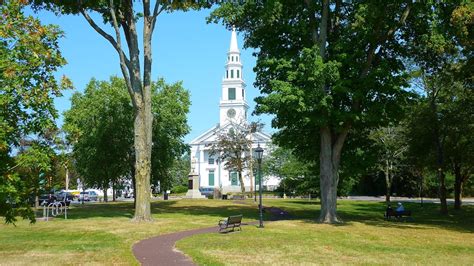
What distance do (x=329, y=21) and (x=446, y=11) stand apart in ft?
20.4

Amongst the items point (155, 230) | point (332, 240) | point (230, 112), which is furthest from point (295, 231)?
point (230, 112)

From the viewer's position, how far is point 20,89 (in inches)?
332

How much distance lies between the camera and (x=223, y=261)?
40.2ft

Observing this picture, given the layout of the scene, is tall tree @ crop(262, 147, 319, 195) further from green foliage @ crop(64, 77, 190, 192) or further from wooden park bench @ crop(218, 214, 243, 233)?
wooden park bench @ crop(218, 214, 243, 233)

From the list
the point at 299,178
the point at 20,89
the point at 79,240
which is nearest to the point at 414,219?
the point at 79,240

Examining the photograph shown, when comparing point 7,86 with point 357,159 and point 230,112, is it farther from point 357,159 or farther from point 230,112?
point 230,112

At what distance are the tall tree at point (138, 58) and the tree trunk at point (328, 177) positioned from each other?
8.59 metres

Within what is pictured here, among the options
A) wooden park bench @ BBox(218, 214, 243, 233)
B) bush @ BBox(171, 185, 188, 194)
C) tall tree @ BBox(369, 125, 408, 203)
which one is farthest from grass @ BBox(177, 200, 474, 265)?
bush @ BBox(171, 185, 188, 194)

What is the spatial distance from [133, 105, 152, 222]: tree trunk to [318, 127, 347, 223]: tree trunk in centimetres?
861

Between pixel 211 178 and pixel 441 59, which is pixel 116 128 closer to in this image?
pixel 441 59

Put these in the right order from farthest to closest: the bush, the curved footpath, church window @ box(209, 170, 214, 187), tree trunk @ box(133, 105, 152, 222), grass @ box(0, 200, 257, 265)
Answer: church window @ box(209, 170, 214, 187) → the bush → tree trunk @ box(133, 105, 152, 222) → grass @ box(0, 200, 257, 265) → the curved footpath

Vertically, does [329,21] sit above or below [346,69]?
above

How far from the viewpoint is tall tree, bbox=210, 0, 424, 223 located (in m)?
22.9

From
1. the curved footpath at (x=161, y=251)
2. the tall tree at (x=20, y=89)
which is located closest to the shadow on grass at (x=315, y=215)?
the curved footpath at (x=161, y=251)
